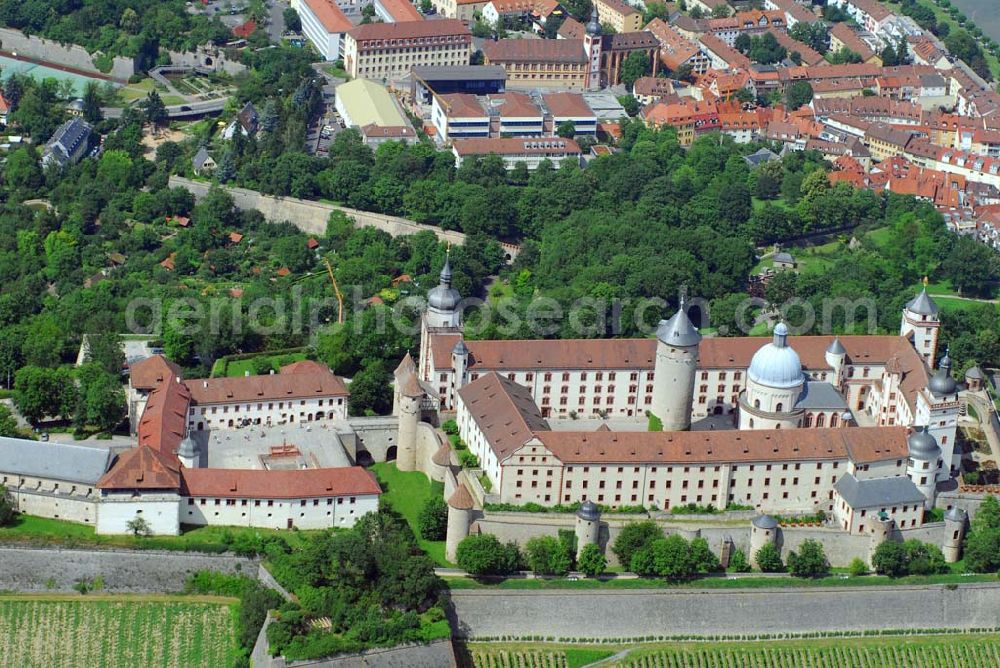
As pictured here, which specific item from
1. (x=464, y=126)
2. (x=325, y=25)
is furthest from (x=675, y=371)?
(x=325, y=25)

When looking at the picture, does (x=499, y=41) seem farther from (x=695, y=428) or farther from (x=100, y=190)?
(x=695, y=428)

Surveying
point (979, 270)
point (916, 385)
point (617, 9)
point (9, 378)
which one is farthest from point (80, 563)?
point (617, 9)

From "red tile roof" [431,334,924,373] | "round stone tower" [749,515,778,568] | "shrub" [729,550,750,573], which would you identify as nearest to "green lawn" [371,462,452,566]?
"red tile roof" [431,334,924,373]

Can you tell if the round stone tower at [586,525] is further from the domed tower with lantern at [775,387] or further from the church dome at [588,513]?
the domed tower with lantern at [775,387]

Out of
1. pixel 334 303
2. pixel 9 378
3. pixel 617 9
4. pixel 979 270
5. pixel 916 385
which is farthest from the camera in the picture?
pixel 617 9

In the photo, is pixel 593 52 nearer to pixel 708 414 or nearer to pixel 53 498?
pixel 708 414

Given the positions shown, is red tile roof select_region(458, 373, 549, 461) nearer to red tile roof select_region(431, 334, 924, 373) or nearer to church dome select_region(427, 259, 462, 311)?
red tile roof select_region(431, 334, 924, 373)

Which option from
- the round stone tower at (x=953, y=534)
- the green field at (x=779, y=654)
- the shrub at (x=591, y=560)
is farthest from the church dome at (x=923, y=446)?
the shrub at (x=591, y=560)
